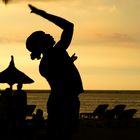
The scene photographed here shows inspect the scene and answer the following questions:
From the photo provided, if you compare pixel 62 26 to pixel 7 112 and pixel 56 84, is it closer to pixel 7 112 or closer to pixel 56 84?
pixel 56 84

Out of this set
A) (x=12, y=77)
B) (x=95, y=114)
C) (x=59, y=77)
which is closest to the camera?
(x=59, y=77)

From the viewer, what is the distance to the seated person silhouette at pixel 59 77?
6.63 metres

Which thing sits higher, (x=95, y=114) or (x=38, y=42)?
(x=95, y=114)

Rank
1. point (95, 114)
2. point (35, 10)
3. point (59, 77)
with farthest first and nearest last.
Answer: point (95, 114) < point (59, 77) < point (35, 10)

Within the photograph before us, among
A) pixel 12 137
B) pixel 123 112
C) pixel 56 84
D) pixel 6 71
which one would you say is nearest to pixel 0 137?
pixel 12 137

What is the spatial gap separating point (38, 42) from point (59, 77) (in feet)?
1.36

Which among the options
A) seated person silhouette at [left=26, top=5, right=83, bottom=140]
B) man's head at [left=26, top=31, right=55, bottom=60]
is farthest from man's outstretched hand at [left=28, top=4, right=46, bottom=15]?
man's head at [left=26, top=31, right=55, bottom=60]

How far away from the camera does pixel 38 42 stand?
22.4 ft

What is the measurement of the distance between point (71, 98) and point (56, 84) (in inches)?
9.5

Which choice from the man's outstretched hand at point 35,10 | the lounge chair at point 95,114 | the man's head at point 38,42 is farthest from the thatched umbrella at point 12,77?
the lounge chair at point 95,114

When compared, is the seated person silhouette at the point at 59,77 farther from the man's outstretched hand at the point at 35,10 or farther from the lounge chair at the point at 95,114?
the lounge chair at the point at 95,114

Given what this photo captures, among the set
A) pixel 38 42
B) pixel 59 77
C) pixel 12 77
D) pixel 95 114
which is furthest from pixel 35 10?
pixel 95 114

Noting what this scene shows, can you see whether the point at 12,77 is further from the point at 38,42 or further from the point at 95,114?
the point at 95,114

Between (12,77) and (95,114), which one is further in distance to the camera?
(95,114)
